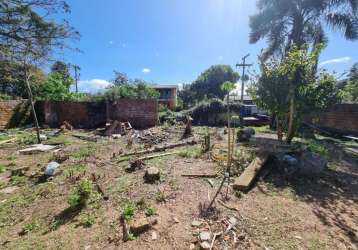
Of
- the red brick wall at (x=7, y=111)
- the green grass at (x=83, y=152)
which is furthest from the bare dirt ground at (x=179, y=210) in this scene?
the red brick wall at (x=7, y=111)

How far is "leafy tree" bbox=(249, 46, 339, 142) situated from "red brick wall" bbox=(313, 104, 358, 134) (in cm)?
517

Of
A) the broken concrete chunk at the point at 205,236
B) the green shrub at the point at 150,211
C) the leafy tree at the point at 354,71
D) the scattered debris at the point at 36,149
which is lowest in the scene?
the broken concrete chunk at the point at 205,236

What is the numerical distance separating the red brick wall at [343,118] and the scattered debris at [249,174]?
7.16 meters

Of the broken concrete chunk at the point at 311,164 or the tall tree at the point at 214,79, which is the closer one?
the broken concrete chunk at the point at 311,164

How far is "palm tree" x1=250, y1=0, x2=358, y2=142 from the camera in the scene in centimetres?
951

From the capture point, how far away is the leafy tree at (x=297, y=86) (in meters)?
4.91

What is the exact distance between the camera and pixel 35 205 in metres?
3.30

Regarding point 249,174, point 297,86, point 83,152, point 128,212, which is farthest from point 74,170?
point 297,86

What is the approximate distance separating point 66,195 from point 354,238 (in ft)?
13.1

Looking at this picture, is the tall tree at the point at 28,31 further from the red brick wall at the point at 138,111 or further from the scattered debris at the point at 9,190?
the red brick wall at the point at 138,111

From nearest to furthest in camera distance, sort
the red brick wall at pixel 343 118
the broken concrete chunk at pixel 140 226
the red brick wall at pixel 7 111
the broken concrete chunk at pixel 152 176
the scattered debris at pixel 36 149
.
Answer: the broken concrete chunk at pixel 140 226, the broken concrete chunk at pixel 152 176, the scattered debris at pixel 36 149, the red brick wall at pixel 343 118, the red brick wall at pixel 7 111

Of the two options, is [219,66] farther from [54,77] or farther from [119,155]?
[119,155]

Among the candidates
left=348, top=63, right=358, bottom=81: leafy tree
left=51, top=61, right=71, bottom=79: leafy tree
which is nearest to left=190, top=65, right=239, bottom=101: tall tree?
left=348, top=63, right=358, bottom=81: leafy tree

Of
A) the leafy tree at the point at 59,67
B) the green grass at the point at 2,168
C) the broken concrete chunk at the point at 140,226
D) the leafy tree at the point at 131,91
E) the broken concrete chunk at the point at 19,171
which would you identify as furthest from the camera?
the leafy tree at the point at 131,91
